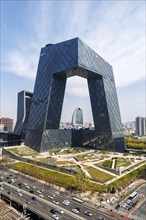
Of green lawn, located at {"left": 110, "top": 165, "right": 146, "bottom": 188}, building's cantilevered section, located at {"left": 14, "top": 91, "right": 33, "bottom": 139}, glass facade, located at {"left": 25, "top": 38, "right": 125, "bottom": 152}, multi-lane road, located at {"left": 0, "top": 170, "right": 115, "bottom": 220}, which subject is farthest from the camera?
building's cantilevered section, located at {"left": 14, "top": 91, "right": 33, "bottom": 139}

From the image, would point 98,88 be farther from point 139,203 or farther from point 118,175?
point 139,203

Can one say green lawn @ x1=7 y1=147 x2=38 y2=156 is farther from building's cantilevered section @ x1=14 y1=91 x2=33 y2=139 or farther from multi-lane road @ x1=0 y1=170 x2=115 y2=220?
building's cantilevered section @ x1=14 y1=91 x2=33 y2=139

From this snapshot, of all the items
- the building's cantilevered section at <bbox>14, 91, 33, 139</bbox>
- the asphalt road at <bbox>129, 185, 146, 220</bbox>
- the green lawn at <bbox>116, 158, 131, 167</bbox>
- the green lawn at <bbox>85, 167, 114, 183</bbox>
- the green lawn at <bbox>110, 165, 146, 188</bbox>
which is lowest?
the asphalt road at <bbox>129, 185, 146, 220</bbox>

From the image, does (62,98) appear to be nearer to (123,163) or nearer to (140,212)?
(123,163)

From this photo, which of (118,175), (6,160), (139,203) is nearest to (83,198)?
(139,203)

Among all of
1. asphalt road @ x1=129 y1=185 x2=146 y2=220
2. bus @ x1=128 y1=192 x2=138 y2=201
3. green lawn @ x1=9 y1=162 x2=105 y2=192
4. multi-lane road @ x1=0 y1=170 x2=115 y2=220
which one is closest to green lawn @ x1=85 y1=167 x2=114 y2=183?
green lawn @ x1=9 y1=162 x2=105 y2=192

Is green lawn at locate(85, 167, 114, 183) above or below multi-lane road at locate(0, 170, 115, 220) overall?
above

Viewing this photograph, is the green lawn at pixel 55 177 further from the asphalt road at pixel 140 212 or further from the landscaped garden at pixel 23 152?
the landscaped garden at pixel 23 152
